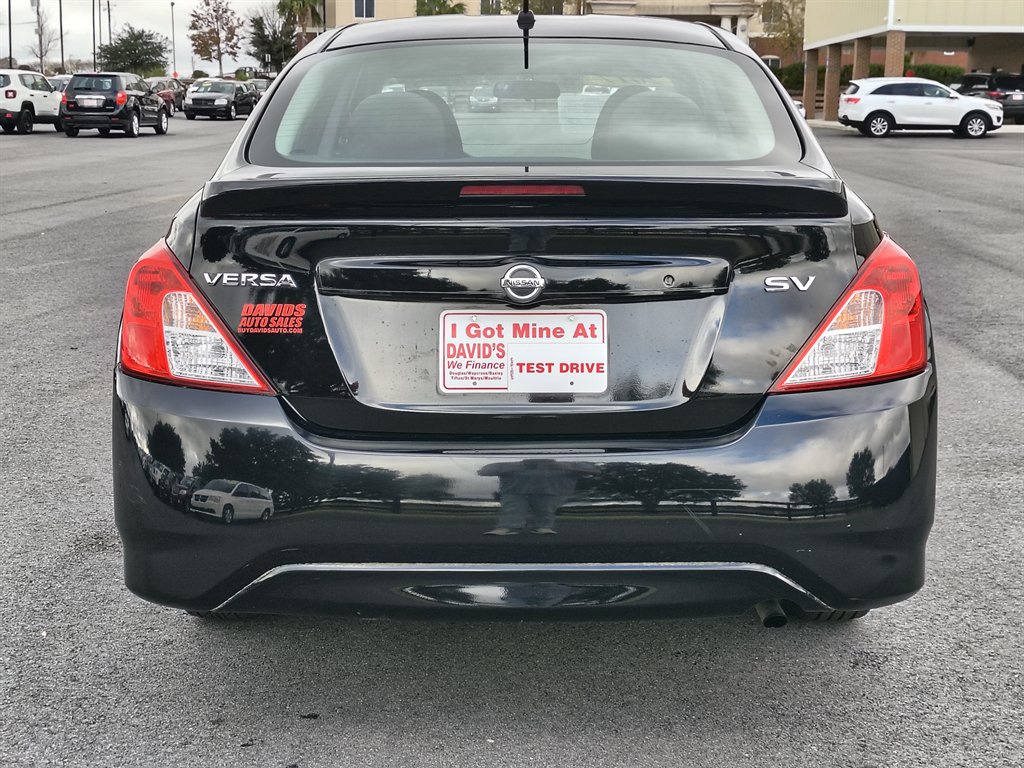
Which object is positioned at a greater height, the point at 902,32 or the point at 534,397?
the point at 902,32

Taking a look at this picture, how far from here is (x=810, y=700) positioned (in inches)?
119

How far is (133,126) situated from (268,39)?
72.1 metres

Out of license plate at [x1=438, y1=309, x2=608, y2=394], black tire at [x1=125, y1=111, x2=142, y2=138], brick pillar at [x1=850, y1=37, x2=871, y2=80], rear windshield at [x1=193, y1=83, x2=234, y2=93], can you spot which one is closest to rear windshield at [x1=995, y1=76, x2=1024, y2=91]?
brick pillar at [x1=850, y1=37, x2=871, y2=80]

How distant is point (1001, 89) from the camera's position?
143 ft

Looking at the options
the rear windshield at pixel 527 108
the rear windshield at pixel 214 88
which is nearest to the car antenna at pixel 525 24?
the rear windshield at pixel 527 108

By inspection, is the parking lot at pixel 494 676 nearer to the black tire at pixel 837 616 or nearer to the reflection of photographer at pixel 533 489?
the black tire at pixel 837 616

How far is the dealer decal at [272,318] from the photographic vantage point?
2.62m

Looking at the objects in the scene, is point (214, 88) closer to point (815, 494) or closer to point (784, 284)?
point (784, 284)

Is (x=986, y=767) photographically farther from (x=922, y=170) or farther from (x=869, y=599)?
(x=922, y=170)

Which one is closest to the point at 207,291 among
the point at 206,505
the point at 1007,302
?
the point at 206,505

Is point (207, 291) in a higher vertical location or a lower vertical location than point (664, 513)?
higher

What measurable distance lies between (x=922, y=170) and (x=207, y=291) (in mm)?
20228

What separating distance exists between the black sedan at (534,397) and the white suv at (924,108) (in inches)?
1324

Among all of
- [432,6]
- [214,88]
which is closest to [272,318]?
[214,88]
